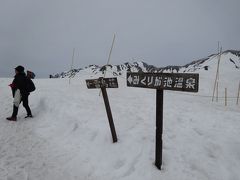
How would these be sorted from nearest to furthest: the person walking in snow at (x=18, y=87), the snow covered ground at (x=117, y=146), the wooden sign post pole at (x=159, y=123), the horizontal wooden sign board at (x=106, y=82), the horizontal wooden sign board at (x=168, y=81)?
the horizontal wooden sign board at (x=168, y=81) → the wooden sign post pole at (x=159, y=123) → the snow covered ground at (x=117, y=146) → the horizontal wooden sign board at (x=106, y=82) → the person walking in snow at (x=18, y=87)

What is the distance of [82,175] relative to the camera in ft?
18.5

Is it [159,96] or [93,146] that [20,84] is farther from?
[159,96]

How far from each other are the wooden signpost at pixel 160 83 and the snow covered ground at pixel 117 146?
2.75 feet

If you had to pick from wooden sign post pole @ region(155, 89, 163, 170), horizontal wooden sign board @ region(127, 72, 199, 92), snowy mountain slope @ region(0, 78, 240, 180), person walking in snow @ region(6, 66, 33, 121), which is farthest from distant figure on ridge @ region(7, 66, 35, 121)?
wooden sign post pole @ region(155, 89, 163, 170)

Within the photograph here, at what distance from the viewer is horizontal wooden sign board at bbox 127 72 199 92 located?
185 inches

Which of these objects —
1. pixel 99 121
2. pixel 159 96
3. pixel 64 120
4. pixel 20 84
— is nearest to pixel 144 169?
pixel 159 96

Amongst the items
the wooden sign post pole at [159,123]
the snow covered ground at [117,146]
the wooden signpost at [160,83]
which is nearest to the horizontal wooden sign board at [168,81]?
the wooden signpost at [160,83]

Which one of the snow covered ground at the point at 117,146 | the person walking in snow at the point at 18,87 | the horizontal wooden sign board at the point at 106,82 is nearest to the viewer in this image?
the snow covered ground at the point at 117,146

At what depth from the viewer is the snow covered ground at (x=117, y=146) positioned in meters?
5.55

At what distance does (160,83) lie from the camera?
16.5ft

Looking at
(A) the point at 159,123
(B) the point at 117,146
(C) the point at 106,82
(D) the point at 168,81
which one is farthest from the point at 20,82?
(D) the point at 168,81

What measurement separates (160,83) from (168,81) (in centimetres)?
19

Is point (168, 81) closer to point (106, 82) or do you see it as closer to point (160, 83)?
point (160, 83)

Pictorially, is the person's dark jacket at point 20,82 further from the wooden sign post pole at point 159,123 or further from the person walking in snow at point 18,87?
the wooden sign post pole at point 159,123
